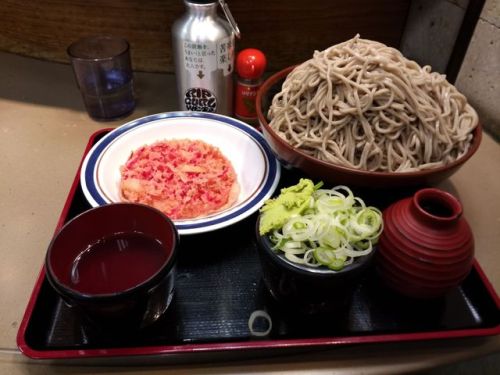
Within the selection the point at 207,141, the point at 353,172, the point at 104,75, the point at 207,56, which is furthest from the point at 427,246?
the point at 104,75

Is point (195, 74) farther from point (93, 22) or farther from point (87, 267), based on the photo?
point (87, 267)

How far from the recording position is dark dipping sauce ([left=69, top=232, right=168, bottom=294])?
2.68 feet

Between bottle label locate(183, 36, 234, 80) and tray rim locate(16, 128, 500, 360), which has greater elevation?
bottle label locate(183, 36, 234, 80)

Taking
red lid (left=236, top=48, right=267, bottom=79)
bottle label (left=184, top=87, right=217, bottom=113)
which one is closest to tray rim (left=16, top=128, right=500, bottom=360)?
bottle label (left=184, top=87, right=217, bottom=113)

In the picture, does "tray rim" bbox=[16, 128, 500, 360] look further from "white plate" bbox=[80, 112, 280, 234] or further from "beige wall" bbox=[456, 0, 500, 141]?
"beige wall" bbox=[456, 0, 500, 141]

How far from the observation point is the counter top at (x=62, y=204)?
0.84 metres

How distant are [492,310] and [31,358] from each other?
0.98 metres


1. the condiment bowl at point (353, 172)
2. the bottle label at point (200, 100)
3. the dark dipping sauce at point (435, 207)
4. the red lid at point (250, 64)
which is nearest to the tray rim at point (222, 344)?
the dark dipping sauce at point (435, 207)

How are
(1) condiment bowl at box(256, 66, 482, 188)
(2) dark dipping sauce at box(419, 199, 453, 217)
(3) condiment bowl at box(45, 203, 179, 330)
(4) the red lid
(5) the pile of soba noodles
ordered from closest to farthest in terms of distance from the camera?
(3) condiment bowl at box(45, 203, 179, 330), (2) dark dipping sauce at box(419, 199, 453, 217), (1) condiment bowl at box(256, 66, 482, 188), (5) the pile of soba noodles, (4) the red lid

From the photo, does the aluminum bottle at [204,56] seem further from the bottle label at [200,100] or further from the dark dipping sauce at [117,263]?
the dark dipping sauce at [117,263]

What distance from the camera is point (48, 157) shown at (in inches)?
55.0

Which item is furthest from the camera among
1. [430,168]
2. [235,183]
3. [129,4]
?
[129,4]

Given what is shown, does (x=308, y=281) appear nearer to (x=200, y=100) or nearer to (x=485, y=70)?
(x=200, y=100)

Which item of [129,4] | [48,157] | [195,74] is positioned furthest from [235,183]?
[129,4]
